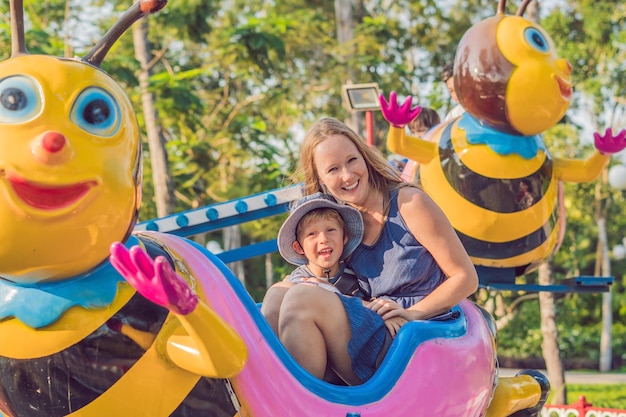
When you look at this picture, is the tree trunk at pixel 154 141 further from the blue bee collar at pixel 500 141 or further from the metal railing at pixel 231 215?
the blue bee collar at pixel 500 141

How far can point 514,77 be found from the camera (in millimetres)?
4371

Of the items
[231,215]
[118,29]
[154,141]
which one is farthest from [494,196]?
[154,141]

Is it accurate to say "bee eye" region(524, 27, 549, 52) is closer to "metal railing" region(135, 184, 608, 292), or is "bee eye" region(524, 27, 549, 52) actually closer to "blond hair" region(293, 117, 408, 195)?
"metal railing" region(135, 184, 608, 292)

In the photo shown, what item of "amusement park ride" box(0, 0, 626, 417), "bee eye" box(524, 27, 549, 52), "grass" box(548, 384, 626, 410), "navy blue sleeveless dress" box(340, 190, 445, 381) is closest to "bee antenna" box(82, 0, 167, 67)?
"amusement park ride" box(0, 0, 626, 417)

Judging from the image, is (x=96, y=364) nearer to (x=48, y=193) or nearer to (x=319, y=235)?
(x=48, y=193)

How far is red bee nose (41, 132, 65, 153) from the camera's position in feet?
5.82

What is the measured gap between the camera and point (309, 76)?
15266 mm

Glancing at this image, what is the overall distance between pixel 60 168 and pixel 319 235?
0.98 meters

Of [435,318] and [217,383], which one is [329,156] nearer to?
[435,318]

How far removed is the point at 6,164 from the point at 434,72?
14683 millimetres

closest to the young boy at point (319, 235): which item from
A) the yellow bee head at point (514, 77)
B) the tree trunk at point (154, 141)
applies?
the yellow bee head at point (514, 77)

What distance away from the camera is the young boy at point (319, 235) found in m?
2.57

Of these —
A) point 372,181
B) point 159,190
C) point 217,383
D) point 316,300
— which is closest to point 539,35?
point 372,181

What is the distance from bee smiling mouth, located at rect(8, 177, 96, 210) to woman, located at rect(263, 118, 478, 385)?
759 mm
